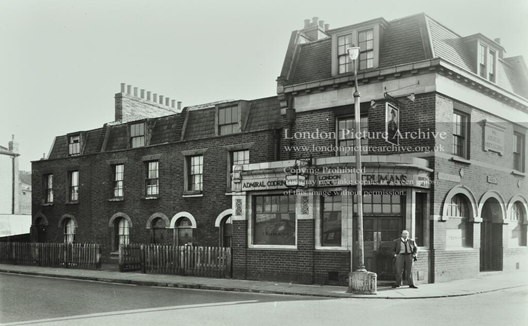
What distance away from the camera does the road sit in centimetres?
1055

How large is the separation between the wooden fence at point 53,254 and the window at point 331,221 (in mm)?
11265

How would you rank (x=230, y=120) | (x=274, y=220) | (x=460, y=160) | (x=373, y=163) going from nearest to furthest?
(x=373, y=163) → (x=460, y=160) → (x=274, y=220) → (x=230, y=120)

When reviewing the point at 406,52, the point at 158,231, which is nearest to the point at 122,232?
the point at 158,231

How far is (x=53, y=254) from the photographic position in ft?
82.9

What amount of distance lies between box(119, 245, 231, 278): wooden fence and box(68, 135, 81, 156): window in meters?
10.6

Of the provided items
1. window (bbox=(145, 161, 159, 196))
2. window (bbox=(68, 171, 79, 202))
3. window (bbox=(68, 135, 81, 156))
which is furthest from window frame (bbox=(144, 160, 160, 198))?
window (bbox=(68, 135, 81, 156))

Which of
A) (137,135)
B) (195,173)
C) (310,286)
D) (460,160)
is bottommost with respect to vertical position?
(310,286)

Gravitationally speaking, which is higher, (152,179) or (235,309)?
(152,179)

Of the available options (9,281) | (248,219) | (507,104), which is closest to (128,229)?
(9,281)

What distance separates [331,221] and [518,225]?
10.1m

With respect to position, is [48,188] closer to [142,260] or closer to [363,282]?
[142,260]

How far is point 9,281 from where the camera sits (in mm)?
19172

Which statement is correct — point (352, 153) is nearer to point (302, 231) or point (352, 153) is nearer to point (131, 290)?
point (302, 231)

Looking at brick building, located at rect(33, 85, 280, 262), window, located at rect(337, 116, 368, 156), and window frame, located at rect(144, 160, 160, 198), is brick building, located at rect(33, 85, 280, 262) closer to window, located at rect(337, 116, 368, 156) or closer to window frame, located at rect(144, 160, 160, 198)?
window frame, located at rect(144, 160, 160, 198)
